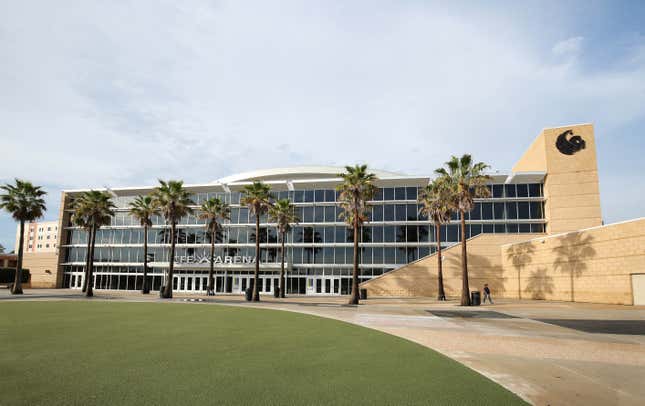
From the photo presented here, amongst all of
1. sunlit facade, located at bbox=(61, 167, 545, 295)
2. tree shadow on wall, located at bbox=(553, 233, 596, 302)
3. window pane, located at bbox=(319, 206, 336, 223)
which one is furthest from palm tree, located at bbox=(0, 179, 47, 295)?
tree shadow on wall, located at bbox=(553, 233, 596, 302)

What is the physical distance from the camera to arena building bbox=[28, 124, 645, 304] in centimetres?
4716

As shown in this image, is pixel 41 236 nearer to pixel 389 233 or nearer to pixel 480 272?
pixel 389 233

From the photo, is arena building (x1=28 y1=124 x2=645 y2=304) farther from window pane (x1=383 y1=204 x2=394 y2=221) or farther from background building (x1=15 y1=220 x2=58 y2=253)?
background building (x1=15 y1=220 x2=58 y2=253)

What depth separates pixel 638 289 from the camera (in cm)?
2891

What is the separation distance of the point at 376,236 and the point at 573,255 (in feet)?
81.0

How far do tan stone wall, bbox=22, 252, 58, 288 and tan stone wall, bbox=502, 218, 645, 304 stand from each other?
2559 inches

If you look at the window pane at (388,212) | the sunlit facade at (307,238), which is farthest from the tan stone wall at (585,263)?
the window pane at (388,212)

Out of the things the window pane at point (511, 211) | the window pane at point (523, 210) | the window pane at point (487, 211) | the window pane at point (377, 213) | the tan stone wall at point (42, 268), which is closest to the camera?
the window pane at point (523, 210)

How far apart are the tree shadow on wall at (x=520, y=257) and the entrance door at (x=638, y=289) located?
1238 cm

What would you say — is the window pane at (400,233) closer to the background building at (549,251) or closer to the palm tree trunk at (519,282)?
the background building at (549,251)

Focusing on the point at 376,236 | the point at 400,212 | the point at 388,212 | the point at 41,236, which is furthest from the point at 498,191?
the point at 41,236

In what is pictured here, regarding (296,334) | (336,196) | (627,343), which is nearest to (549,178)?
(336,196)

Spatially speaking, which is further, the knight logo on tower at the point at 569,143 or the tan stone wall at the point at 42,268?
the tan stone wall at the point at 42,268

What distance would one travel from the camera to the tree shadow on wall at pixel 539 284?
3866 centimetres
